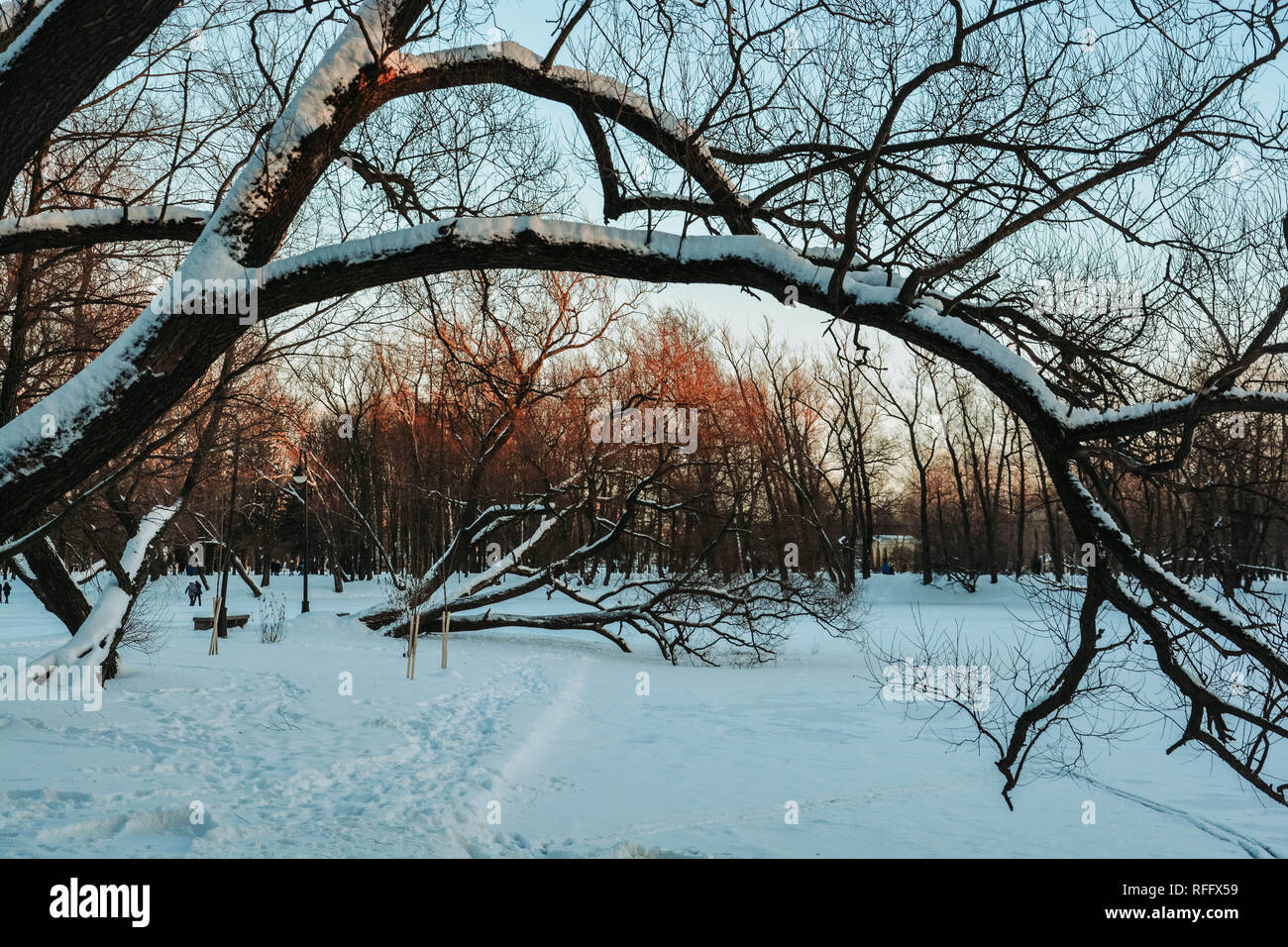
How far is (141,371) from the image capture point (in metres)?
4.04

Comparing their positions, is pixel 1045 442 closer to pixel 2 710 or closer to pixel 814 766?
pixel 814 766

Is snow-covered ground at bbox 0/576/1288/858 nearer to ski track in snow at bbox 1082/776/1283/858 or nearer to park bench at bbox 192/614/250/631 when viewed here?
ski track in snow at bbox 1082/776/1283/858

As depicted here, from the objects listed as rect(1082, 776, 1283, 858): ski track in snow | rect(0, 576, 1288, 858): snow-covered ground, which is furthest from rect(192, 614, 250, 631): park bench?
rect(1082, 776, 1283, 858): ski track in snow

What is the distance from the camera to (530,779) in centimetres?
831

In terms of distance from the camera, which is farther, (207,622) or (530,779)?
(207,622)

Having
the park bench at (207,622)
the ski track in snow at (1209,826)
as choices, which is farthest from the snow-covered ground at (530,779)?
the park bench at (207,622)

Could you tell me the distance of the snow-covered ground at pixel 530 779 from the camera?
609 cm

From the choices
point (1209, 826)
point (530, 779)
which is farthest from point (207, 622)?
point (1209, 826)

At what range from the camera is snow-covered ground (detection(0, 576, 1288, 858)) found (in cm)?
609

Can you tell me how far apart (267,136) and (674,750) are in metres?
7.66

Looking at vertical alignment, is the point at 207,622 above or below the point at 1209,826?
above

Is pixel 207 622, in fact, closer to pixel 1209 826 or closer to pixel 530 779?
pixel 530 779

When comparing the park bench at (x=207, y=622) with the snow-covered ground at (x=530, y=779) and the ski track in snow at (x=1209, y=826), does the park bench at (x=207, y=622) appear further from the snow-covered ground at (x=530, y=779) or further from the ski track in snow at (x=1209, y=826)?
the ski track in snow at (x=1209, y=826)
